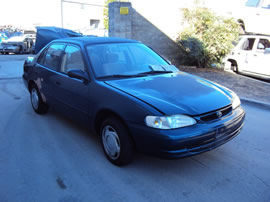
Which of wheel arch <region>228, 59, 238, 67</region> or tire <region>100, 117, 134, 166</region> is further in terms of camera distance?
wheel arch <region>228, 59, 238, 67</region>

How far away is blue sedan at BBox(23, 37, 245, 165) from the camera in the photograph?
2.85 m

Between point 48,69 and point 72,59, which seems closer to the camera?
point 72,59

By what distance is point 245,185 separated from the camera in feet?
9.83

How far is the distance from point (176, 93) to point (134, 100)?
0.58 metres

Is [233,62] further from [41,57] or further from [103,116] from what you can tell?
[103,116]

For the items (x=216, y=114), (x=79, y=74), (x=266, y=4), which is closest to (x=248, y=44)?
(x=266, y=4)

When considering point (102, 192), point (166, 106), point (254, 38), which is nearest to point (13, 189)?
point (102, 192)

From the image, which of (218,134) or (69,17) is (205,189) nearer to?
(218,134)

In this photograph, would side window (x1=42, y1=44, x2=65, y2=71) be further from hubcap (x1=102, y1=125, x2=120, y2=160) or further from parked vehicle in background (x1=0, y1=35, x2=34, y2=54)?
parked vehicle in background (x1=0, y1=35, x2=34, y2=54)

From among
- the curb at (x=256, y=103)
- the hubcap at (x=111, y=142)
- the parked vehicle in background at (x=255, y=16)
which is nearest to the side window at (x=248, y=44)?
the parked vehicle in background at (x=255, y=16)

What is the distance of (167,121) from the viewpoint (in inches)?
111

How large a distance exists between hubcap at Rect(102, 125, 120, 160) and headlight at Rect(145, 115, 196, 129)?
23.7 inches

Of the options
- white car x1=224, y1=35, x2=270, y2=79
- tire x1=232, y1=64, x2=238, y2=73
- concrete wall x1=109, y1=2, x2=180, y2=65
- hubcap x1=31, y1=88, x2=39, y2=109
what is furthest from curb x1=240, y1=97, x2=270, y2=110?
concrete wall x1=109, y1=2, x2=180, y2=65

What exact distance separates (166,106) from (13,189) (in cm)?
194
